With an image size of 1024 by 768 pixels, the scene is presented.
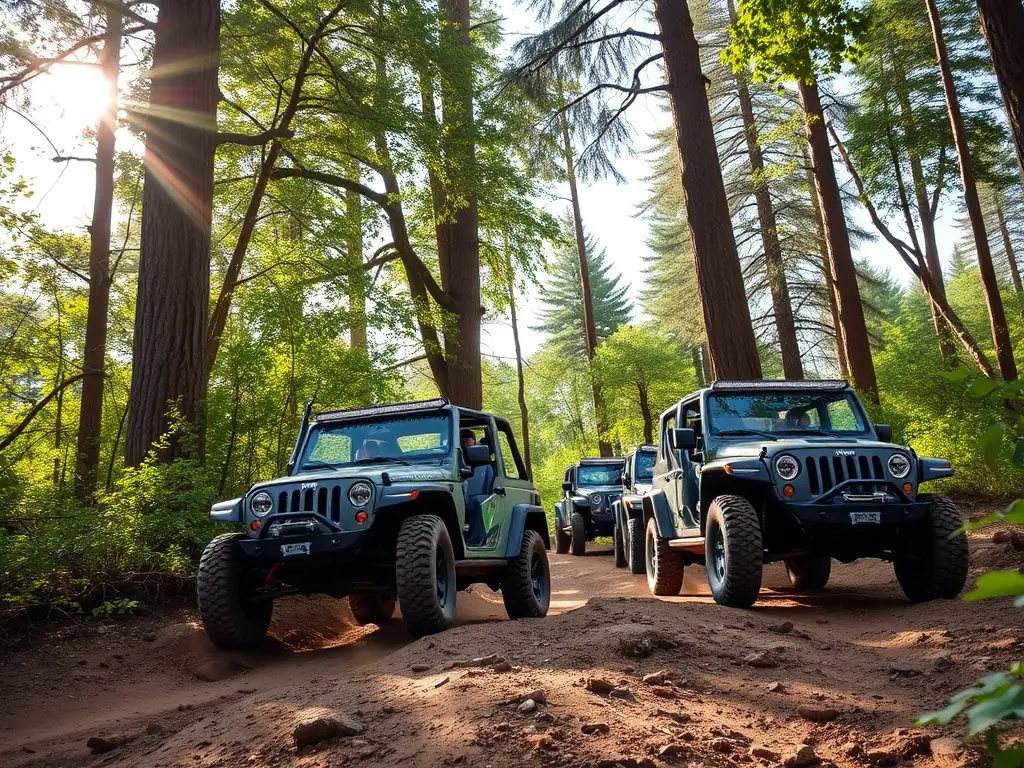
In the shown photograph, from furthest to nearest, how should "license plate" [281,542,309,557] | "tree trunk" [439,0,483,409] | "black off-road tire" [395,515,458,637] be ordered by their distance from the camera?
1. "tree trunk" [439,0,483,409]
2. "license plate" [281,542,309,557]
3. "black off-road tire" [395,515,458,637]

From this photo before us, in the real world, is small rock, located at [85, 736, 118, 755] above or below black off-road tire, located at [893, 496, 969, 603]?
below

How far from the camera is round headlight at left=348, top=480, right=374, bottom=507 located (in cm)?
595

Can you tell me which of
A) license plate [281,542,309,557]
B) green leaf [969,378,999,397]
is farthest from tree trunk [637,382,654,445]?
green leaf [969,378,999,397]

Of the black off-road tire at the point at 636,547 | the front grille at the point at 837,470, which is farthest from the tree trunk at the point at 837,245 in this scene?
the front grille at the point at 837,470

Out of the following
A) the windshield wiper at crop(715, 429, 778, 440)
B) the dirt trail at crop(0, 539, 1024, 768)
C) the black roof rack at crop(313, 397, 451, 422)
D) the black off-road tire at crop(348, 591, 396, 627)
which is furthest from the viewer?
the black off-road tire at crop(348, 591, 396, 627)

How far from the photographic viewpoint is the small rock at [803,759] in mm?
3033

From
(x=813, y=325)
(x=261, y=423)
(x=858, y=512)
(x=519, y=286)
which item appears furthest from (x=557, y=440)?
(x=858, y=512)

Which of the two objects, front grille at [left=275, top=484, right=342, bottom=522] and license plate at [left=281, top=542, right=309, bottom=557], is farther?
front grille at [left=275, top=484, right=342, bottom=522]

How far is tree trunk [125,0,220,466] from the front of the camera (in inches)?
399

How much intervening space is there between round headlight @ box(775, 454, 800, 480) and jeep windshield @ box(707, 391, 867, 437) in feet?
4.18

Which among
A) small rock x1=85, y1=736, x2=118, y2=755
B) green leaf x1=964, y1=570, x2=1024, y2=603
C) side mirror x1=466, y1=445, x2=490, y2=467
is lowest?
small rock x1=85, y1=736, x2=118, y2=755

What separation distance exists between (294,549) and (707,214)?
8427mm

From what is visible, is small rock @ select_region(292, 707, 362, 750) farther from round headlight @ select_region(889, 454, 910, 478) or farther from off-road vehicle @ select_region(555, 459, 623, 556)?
off-road vehicle @ select_region(555, 459, 623, 556)

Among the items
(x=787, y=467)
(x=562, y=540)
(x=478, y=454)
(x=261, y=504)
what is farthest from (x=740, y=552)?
(x=562, y=540)
